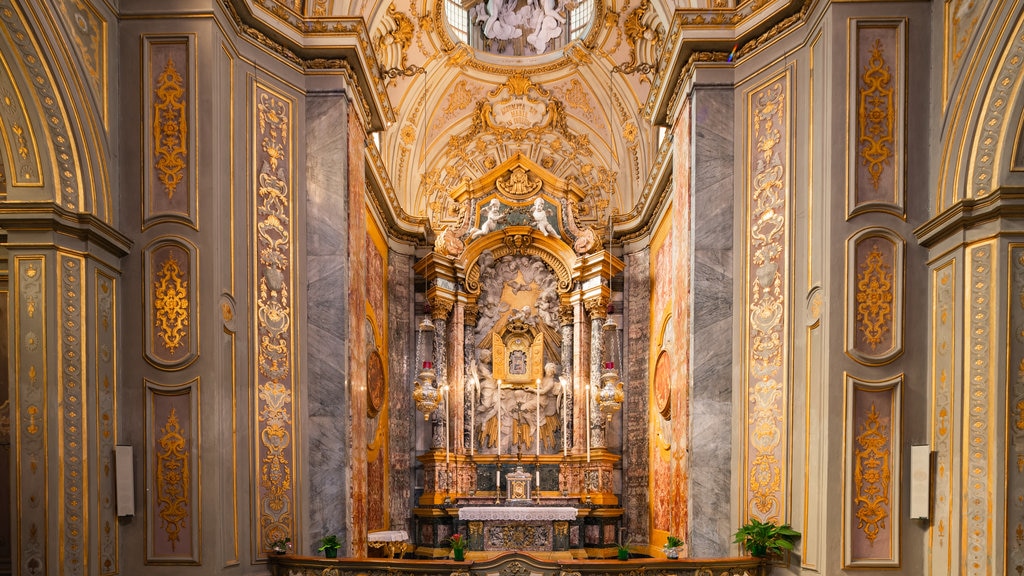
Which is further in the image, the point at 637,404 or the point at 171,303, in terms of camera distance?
the point at 637,404

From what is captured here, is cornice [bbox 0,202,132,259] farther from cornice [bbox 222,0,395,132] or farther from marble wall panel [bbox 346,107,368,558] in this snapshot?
marble wall panel [bbox 346,107,368,558]

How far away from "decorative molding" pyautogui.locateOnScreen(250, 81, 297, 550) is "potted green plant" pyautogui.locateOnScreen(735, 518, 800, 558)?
15.9 feet

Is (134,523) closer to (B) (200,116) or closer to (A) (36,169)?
(A) (36,169)

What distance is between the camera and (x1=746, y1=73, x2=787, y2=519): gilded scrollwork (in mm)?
8648

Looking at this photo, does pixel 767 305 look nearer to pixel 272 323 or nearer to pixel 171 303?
pixel 272 323

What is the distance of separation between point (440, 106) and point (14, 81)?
10.6 m

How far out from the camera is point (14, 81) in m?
6.91

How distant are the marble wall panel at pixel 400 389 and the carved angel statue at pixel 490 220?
1477 millimetres

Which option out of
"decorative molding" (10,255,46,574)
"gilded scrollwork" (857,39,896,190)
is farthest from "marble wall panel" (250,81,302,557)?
"gilded scrollwork" (857,39,896,190)

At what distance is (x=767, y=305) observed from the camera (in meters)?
8.88

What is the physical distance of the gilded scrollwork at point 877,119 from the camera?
311 inches

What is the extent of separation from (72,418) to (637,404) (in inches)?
427

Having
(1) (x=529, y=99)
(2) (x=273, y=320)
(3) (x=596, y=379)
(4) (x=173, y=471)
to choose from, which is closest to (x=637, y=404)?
(3) (x=596, y=379)

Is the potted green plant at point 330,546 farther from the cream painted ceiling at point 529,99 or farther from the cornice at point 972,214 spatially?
the cream painted ceiling at point 529,99
